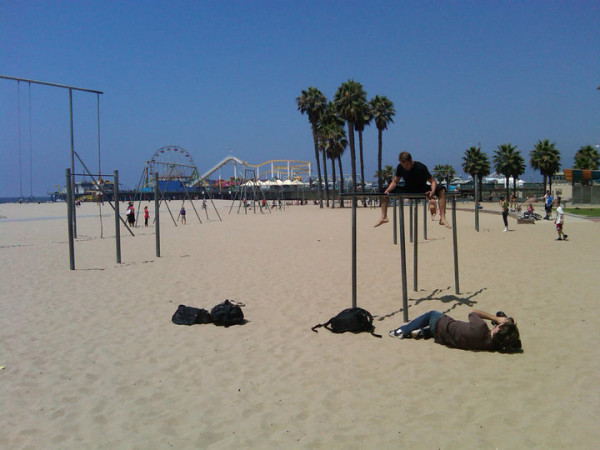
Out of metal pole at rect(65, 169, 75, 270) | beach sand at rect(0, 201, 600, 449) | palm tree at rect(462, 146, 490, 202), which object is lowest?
beach sand at rect(0, 201, 600, 449)

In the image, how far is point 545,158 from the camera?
65125 millimetres

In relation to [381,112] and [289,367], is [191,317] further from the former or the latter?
[381,112]

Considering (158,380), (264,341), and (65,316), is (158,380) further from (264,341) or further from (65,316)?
(65,316)

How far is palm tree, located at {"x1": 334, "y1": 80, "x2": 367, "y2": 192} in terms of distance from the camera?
50.1 meters

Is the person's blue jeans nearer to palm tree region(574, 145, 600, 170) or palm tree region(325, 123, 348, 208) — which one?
palm tree region(325, 123, 348, 208)

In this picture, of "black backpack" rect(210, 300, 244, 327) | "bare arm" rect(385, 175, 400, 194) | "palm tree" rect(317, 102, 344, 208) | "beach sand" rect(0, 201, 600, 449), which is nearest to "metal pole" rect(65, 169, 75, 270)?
"beach sand" rect(0, 201, 600, 449)

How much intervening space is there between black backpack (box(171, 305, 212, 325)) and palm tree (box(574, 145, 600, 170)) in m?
74.1

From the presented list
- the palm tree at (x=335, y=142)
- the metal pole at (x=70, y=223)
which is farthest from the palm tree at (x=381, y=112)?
the metal pole at (x=70, y=223)

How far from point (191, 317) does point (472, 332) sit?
3.57 meters

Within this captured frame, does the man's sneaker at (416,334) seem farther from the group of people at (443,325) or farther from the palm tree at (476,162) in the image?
the palm tree at (476,162)

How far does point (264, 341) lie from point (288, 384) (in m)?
1.37

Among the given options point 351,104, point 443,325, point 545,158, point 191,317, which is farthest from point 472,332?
point 545,158

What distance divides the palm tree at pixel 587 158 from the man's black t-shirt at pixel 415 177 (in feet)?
239

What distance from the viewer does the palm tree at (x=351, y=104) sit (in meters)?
50.1
